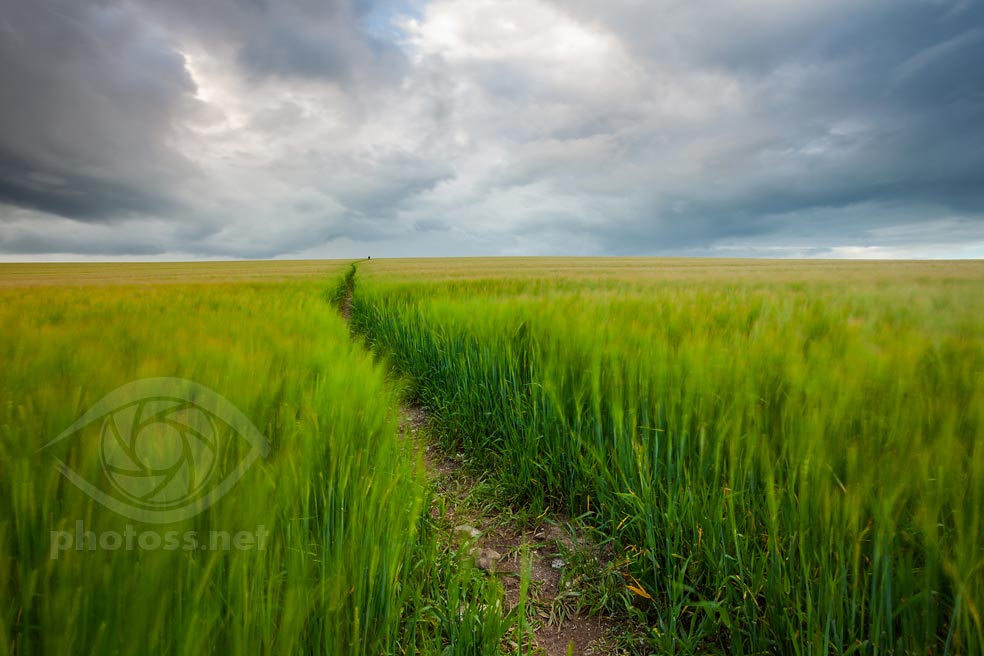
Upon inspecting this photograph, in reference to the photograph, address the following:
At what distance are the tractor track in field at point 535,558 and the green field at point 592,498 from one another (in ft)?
0.28

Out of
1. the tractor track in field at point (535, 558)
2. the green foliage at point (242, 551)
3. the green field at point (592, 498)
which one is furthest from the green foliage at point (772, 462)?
the green foliage at point (242, 551)

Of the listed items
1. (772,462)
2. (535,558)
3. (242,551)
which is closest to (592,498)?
(535,558)

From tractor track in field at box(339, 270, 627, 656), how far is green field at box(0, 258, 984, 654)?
0.28 ft

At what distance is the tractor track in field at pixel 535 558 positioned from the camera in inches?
53.9

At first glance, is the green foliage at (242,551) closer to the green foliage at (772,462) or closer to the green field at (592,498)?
the green field at (592,498)

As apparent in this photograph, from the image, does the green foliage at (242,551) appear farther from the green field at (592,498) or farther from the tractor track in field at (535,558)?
the tractor track in field at (535,558)

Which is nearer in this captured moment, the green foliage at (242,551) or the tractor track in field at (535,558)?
the green foliage at (242,551)

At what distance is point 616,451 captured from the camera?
1696 mm

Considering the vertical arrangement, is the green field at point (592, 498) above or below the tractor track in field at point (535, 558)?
above

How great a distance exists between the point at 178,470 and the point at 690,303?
3582 mm

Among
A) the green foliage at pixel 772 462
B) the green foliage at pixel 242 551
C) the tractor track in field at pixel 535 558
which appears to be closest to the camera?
the green foliage at pixel 242 551

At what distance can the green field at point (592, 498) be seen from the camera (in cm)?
69

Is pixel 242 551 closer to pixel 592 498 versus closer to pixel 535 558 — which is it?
pixel 535 558

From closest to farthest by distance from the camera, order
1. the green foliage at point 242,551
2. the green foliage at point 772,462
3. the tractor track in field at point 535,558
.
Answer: the green foliage at point 242,551
the green foliage at point 772,462
the tractor track in field at point 535,558
